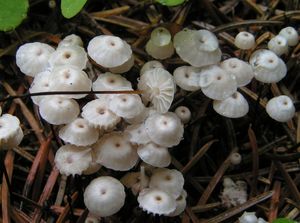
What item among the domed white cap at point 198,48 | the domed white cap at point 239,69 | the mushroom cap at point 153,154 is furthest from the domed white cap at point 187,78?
the mushroom cap at point 153,154

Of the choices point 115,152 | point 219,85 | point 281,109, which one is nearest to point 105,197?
point 115,152

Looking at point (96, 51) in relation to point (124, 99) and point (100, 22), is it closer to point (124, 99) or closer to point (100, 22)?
point (124, 99)

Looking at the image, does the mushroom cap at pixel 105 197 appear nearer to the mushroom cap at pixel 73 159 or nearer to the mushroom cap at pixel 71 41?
the mushroom cap at pixel 73 159

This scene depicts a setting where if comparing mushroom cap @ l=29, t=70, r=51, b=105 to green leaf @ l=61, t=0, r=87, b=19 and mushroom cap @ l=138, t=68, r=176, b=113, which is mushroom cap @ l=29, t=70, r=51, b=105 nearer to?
green leaf @ l=61, t=0, r=87, b=19

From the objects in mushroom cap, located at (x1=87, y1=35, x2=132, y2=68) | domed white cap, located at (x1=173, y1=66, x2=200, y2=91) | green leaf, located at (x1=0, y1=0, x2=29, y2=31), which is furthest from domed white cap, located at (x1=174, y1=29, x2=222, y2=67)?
green leaf, located at (x1=0, y1=0, x2=29, y2=31)

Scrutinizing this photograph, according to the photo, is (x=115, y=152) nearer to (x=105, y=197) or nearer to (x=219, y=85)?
(x=105, y=197)
